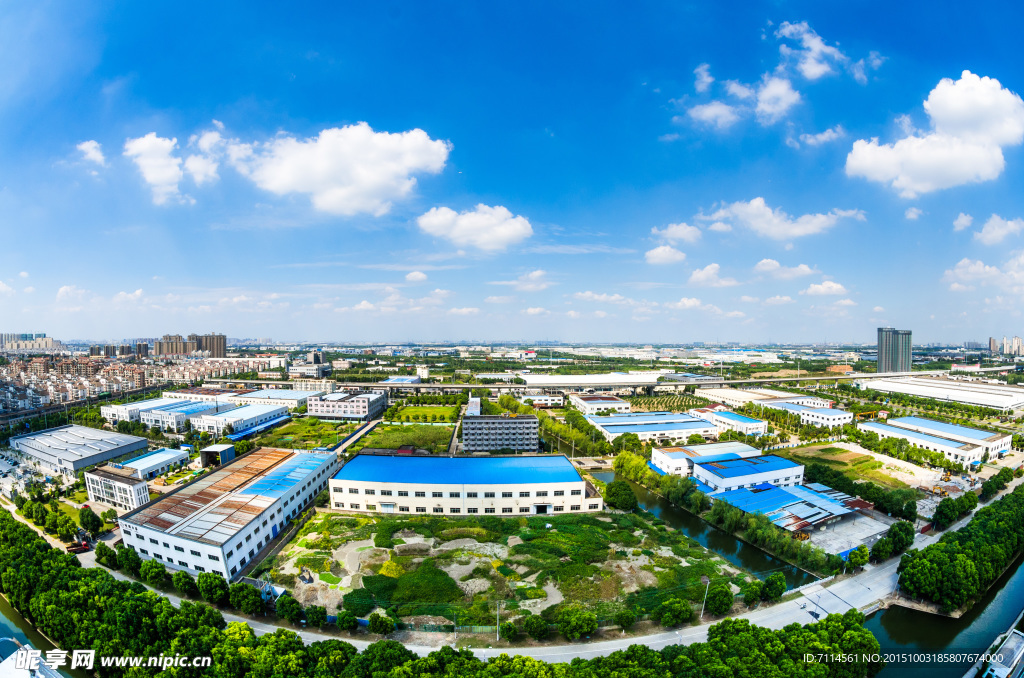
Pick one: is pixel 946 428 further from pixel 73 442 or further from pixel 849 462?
pixel 73 442

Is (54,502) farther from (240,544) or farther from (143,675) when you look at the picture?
(143,675)

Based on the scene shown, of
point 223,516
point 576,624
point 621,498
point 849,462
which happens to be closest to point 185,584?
point 223,516

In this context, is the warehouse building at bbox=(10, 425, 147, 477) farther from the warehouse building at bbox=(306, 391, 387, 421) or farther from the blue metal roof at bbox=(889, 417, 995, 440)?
the blue metal roof at bbox=(889, 417, 995, 440)

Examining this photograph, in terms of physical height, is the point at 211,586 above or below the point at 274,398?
below

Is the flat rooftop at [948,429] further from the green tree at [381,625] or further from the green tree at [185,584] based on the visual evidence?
the green tree at [185,584]

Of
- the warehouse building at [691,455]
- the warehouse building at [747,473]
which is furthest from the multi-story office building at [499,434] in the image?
the warehouse building at [747,473]

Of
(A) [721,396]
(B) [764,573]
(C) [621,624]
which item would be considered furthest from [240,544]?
(A) [721,396]
